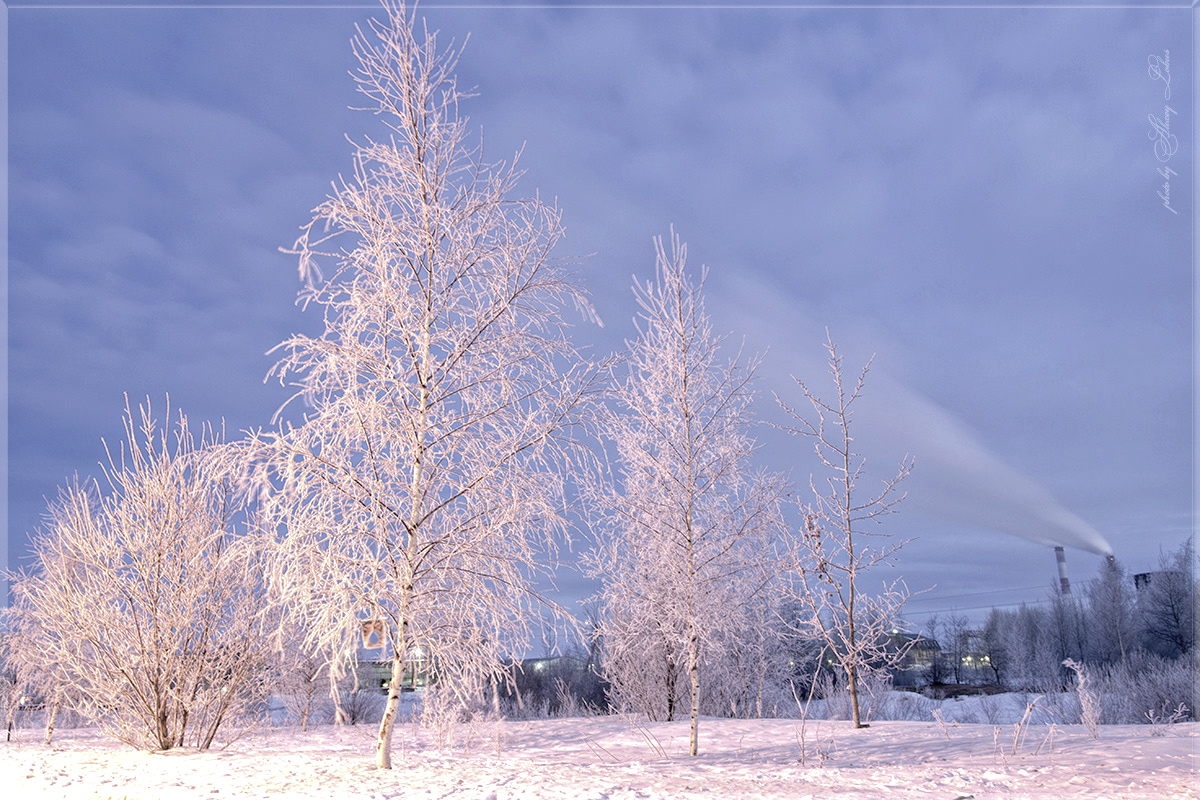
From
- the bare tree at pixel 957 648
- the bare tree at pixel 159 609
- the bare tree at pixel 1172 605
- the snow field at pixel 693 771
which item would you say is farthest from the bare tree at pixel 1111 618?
the bare tree at pixel 159 609

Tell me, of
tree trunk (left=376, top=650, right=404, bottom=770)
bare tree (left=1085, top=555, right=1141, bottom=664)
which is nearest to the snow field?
tree trunk (left=376, top=650, right=404, bottom=770)

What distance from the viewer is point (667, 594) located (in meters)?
11.1

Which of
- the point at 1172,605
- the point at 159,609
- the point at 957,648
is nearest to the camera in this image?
the point at 159,609

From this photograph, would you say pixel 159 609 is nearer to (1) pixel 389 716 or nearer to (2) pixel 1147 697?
(1) pixel 389 716

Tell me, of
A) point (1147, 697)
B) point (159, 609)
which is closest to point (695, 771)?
point (159, 609)

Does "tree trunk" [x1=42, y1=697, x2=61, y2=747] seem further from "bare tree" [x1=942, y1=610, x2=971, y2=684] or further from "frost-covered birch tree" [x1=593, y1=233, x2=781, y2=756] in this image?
"bare tree" [x1=942, y1=610, x2=971, y2=684]

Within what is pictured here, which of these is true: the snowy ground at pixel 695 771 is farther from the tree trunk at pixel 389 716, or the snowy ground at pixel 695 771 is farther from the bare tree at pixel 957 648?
the bare tree at pixel 957 648

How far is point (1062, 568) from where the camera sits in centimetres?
8244

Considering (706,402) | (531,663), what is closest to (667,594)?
(706,402)

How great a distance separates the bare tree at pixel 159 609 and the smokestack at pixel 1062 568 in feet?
285

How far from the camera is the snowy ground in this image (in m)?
6.07

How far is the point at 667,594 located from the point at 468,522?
178 inches

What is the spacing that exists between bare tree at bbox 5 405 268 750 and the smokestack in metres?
86.7

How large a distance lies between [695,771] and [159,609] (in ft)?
24.8
